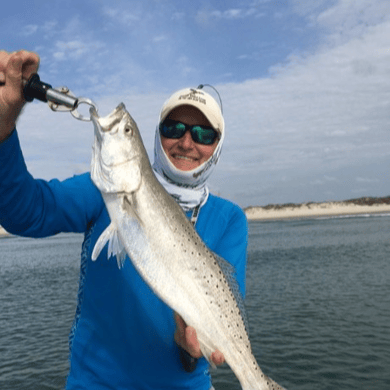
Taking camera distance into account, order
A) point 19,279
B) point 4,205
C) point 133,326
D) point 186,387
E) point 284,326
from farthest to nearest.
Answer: point 19,279 < point 284,326 < point 186,387 < point 133,326 < point 4,205

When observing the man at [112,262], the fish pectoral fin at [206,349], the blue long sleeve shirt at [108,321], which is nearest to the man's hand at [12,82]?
the man at [112,262]

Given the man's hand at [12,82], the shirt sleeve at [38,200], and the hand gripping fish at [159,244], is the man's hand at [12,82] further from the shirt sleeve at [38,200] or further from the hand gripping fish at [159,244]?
the hand gripping fish at [159,244]

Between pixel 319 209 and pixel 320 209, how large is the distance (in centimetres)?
26

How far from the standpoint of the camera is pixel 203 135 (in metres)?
4.11

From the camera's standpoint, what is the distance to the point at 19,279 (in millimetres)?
27859

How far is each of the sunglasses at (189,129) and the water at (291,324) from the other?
8.55 m

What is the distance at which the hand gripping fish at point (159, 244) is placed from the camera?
288cm

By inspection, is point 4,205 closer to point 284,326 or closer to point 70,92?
point 70,92

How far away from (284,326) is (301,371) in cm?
354

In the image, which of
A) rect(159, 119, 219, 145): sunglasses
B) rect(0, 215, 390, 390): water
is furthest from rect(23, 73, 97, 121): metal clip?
rect(0, 215, 390, 390): water

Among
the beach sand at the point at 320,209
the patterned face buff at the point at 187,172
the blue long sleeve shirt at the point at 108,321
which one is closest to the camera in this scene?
the blue long sleeve shirt at the point at 108,321

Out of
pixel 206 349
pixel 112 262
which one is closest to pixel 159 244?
pixel 112 262

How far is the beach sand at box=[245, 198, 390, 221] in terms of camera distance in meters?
98.2

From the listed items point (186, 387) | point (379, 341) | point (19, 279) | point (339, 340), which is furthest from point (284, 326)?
point (19, 279)
